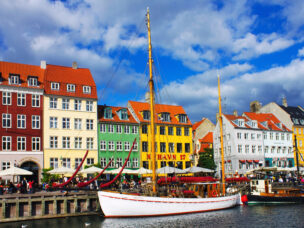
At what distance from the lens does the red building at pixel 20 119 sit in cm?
5291

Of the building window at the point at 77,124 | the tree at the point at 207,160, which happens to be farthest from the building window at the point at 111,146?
the tree at the point at 207,160

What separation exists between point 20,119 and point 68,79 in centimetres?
1040

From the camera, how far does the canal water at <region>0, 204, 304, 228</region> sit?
3083 centimetres

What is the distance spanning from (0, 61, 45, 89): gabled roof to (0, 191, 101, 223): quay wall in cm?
2305

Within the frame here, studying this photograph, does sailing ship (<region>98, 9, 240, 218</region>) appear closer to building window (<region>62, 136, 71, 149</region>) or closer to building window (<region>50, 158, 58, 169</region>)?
building window (<region>50, 158, 58, 169</region>)

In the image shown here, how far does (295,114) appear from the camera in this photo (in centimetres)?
9025

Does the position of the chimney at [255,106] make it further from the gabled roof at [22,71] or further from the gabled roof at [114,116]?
the gabled roof at [22,71]

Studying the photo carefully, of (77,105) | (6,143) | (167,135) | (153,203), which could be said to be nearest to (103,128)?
(77,105)

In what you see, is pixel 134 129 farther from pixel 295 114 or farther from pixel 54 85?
pixel 295 114

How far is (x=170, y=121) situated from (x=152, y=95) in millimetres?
30669

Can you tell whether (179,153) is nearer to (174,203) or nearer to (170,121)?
→ (170,121)

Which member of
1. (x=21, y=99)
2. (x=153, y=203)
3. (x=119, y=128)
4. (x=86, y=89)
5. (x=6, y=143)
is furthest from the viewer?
(x=119, y=128)

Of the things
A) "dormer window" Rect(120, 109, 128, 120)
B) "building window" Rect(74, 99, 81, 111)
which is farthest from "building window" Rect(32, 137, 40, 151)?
"dormer window" Rect(120, 109, 128, 120)

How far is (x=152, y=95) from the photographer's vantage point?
40.3 meters
